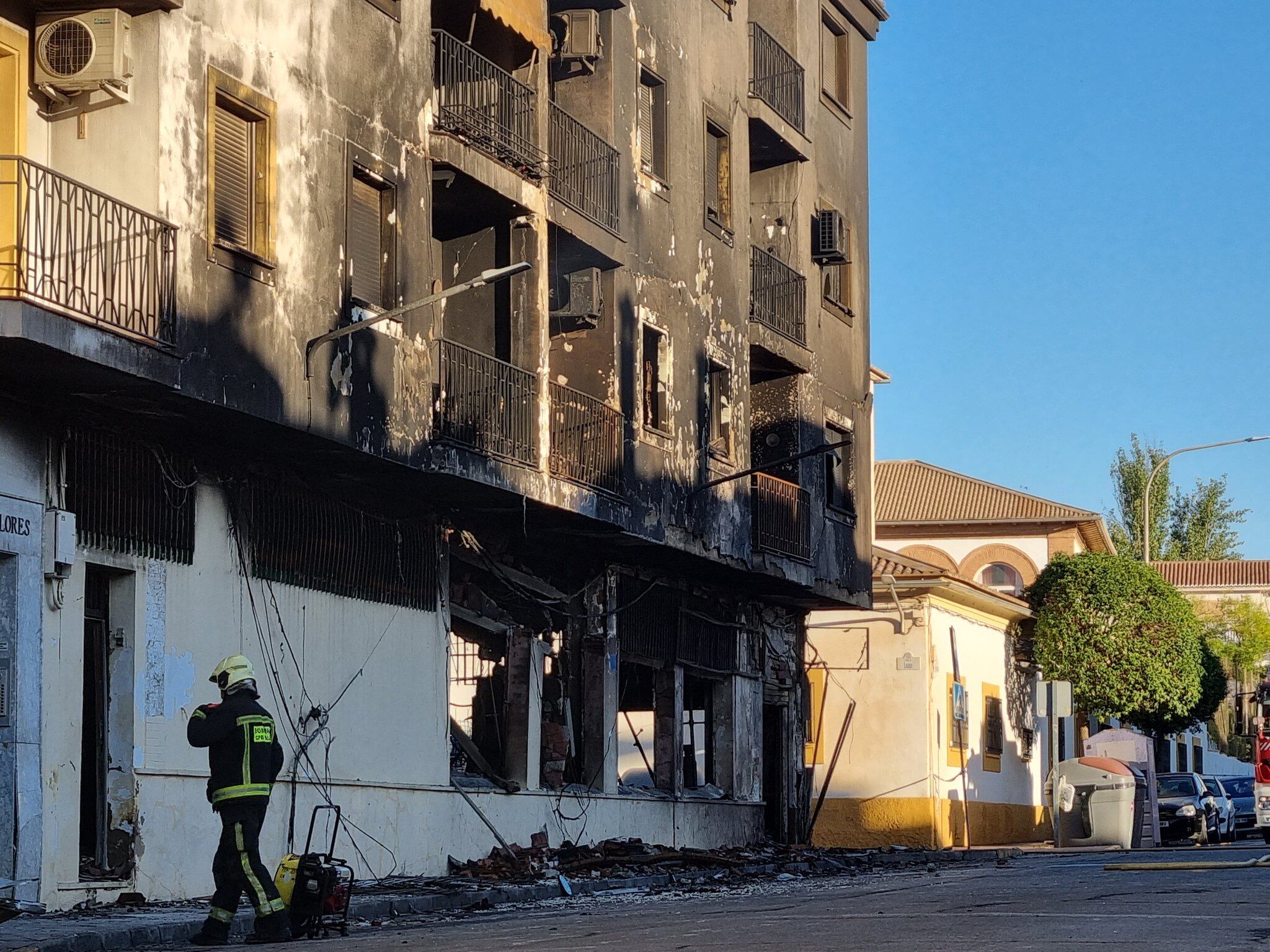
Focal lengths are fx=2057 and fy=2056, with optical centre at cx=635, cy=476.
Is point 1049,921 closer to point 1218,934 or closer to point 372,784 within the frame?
point 1218,934

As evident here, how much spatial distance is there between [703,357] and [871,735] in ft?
38.1

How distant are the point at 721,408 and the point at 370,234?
29.7ft

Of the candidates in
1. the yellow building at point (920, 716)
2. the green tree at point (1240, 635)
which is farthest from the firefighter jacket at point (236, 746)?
the green tree at point (1240, 635)

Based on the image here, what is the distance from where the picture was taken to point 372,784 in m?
20.5

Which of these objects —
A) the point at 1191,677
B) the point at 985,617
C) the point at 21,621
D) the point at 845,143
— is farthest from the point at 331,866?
the point at 1191,677

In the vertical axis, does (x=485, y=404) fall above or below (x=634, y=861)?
above

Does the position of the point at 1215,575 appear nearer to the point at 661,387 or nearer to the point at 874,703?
the point at 874,703

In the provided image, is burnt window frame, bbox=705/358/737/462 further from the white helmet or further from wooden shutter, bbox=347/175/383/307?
the white helmet

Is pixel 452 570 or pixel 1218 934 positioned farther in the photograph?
pixel 452 570

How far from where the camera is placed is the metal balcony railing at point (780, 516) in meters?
28.5

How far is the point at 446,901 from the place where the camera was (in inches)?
714

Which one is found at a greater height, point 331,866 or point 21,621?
point 21,621

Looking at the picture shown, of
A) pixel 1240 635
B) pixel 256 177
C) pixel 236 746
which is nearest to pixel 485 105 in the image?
pixel 256 177

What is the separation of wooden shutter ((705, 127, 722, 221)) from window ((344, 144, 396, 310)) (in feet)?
28.2
